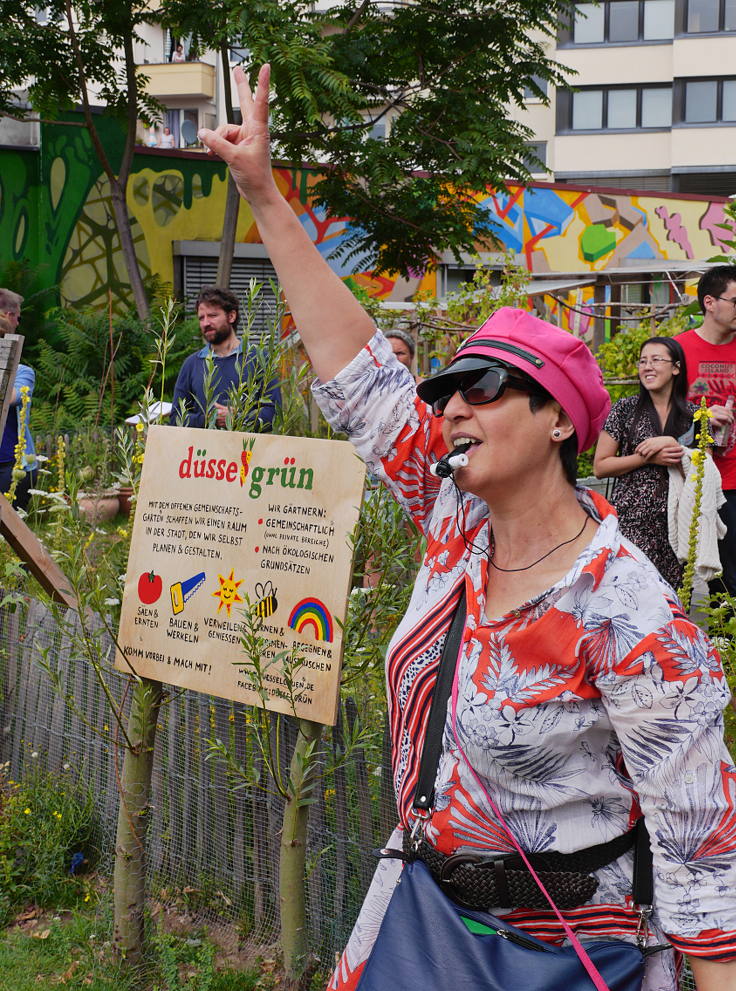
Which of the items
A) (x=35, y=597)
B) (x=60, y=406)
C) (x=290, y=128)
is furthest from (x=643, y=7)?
(x=35, y=597)

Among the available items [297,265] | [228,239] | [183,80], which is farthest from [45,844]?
[183,80]

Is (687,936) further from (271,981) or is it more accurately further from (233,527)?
(271,981)

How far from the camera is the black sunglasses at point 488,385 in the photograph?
1.80 metres

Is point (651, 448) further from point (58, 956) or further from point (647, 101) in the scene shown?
point (647, 101)

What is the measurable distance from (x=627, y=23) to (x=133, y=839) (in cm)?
4387

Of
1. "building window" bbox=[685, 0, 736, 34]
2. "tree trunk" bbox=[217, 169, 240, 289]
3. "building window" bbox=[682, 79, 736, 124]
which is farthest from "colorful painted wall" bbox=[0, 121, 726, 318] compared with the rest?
"building window" bbox=[685, 0, 736, 34]

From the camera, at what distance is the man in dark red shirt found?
5637mm

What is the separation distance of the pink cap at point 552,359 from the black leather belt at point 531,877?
0.65 m

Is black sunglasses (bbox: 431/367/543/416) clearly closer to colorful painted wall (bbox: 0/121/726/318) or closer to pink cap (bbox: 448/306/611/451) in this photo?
pink cap (bbox: 448/306/611/451)

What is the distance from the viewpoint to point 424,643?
6.23 feet

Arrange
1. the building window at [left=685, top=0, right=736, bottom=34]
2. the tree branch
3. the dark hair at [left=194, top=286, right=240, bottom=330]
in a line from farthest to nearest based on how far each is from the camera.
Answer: the building window at [left=685, top=0, right=736, bottom=34], the tree branch, the dark hair at [left=194, top=286, right=240, bottom=330]

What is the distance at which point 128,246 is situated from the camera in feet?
53.5

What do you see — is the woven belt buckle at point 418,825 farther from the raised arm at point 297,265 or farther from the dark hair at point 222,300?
the dark hair at point 222,300

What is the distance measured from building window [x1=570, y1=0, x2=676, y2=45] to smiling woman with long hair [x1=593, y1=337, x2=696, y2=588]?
3909 cm
